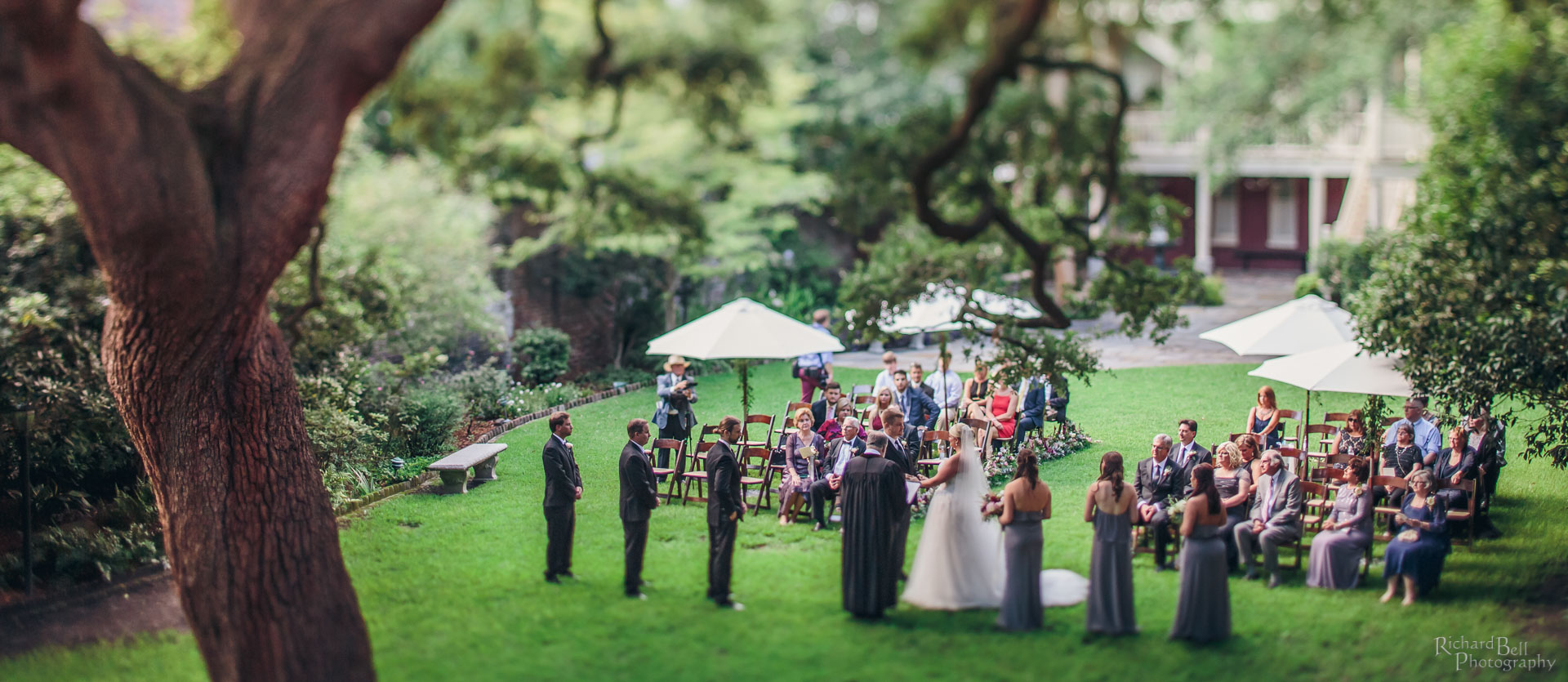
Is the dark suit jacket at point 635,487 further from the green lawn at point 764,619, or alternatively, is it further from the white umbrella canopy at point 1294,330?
the white umbrella canopy at point 1294,330

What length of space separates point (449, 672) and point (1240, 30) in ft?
80.9

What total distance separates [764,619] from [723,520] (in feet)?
2.75

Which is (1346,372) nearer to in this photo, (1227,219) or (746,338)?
(746,338)

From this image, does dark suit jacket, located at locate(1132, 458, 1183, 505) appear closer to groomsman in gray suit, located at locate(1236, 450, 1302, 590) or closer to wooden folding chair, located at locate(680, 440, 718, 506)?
groomsman in gray suit, located at locate(1236, 450, 1302, 590)

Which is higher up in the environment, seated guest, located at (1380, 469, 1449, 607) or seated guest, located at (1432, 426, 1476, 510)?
seated guest, located at (1432, 426, 1476, 510)

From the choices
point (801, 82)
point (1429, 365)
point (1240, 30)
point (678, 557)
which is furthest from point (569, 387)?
point (1240, 30)

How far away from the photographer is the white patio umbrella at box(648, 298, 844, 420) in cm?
1363

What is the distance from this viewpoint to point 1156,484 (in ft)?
35.1

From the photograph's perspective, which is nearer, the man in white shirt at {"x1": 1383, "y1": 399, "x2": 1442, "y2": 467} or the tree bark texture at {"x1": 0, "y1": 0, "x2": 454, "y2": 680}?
the tree bark texture at {"x1": 0, "y1": 0, "x2": 454, "y2": 680}

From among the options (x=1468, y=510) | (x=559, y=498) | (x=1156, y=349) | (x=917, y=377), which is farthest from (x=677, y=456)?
(x=1156, y=349)

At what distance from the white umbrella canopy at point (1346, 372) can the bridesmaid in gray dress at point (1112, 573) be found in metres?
4.09

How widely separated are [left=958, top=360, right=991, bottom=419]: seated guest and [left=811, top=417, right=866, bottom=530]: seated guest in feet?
7.71

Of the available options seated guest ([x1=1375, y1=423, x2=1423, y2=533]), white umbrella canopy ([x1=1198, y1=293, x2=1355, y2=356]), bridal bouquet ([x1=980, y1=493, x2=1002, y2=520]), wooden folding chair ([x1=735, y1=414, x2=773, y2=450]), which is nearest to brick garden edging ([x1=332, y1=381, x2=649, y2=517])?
wooden folding chair ([x1=735, y1=414, x2=773, y2=450])

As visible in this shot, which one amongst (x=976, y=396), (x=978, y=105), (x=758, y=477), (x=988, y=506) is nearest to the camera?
(x=978, y=105)
